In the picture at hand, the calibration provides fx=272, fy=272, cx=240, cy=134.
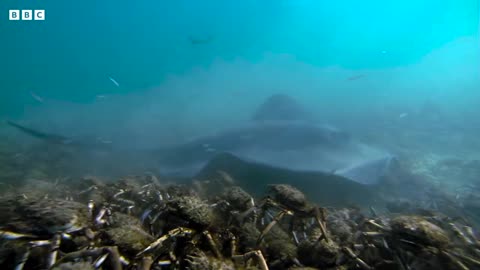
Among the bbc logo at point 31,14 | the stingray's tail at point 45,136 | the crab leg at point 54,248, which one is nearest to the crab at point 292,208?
the crab leg at point 54,248

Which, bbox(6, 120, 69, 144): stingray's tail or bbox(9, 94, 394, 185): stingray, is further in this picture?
bbox(6, 120, 69, 144): stingray's tail

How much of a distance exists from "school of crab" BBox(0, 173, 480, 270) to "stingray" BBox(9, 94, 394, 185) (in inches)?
154

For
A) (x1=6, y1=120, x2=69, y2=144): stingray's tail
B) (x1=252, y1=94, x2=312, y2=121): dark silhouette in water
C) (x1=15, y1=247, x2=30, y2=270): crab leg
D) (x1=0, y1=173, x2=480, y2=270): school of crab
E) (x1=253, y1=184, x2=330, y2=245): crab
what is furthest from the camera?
(x1=252, y1=94, x2=312, y2=121): dark silhouette in water

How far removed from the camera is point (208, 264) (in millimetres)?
1799

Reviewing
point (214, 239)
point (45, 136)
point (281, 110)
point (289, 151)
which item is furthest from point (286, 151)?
point (45, 136)

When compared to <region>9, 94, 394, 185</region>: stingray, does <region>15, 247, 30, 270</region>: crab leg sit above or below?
below

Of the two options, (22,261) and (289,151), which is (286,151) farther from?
(22,261)

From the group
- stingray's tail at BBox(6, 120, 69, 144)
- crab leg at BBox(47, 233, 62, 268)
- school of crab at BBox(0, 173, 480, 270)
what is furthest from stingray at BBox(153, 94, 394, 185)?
crab leg at BBox(47, 233, 62, 268)

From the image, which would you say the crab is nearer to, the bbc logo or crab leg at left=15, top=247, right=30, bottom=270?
crab leg at left=15, top=247, right=30, bottom=270

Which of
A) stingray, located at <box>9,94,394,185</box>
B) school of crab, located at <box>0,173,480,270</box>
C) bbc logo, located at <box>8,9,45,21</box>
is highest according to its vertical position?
bbc logo, located at <box>8,9,45,21</box>

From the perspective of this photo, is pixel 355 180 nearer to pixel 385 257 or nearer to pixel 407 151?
pixel 385 257

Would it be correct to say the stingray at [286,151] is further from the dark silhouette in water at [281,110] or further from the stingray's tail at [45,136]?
the dark silhouette in water at [281,110]

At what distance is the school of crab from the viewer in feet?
5.82

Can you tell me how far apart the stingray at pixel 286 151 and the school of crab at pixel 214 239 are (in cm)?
391
